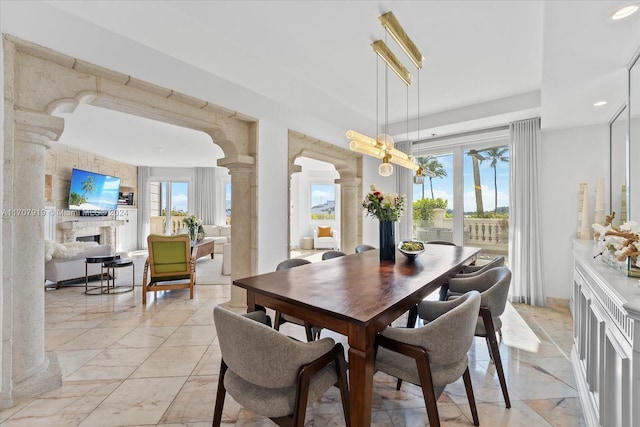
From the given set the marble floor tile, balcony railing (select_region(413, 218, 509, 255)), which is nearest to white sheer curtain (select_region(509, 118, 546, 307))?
balcony railing (select_region(413, 218, 509, 255))

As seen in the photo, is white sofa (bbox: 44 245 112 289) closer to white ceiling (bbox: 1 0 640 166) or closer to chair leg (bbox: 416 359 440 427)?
white ceiling (bbox: 1 0 640 166)

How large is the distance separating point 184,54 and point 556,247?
16.0 ft

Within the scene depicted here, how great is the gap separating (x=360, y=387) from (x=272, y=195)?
9.34 feet

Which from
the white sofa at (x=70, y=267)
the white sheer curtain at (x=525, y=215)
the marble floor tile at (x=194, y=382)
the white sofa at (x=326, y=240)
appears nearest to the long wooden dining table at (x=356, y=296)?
the marble floor tile at (x=194, y=382)

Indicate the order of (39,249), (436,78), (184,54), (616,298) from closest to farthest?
1. (616,298)
2. (39,249)
3. (184,54)
4. (436,78)

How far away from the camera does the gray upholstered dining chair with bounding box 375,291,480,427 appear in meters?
A: 1.35

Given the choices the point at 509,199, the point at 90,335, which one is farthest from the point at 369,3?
the point at 90,335

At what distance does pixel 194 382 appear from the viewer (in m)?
2.14

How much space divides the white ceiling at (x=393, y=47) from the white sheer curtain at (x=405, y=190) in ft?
3.89

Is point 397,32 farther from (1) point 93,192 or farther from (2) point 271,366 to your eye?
(1) point 93,192

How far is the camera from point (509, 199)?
4.20 meters

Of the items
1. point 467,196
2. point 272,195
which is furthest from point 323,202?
point 272,195

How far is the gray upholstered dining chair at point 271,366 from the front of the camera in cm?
117

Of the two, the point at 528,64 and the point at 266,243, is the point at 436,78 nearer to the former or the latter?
the point at 528,64
